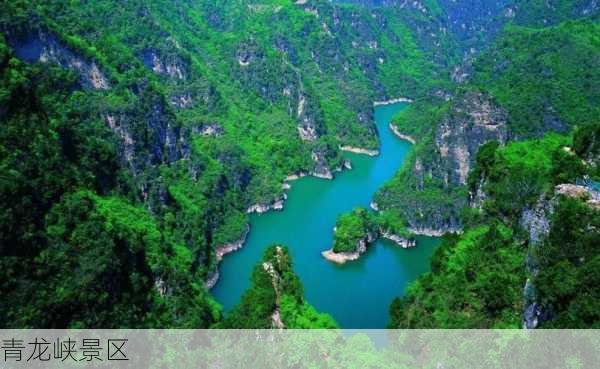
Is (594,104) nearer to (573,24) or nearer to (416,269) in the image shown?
(573,24)

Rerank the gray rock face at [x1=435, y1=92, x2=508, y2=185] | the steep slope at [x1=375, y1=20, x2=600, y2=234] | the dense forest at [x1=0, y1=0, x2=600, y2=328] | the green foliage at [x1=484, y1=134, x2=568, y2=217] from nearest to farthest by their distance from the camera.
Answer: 1. the dense forest at [x1=0, y1=0, x2=600, y2=328]
2. the green foliage at [x1=484, y1=134, x2=568, y2=217]
3. the steep slope at [x1=375, y1=20, x2=600, y2=234]
4. the gray rock face at [x1=435, y1=92, x2=508, y2=185]

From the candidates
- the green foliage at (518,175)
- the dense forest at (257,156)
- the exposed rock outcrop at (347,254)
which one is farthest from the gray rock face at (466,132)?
the green foliage at (518,175)

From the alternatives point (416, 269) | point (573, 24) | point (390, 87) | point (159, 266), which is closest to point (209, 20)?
point (390, 87)

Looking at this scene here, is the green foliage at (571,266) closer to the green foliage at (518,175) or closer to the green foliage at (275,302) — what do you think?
the green foliage at (518,175)

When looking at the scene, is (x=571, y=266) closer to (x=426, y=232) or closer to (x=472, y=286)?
(x=472, y=286)

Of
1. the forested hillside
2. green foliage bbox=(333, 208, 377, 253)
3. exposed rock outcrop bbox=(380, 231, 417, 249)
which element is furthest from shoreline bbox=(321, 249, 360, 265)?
the forested hillside

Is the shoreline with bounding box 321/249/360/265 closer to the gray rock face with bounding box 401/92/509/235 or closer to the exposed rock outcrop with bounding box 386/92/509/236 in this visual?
the exposed rock outcrop with bounding box 386/92/509/236
